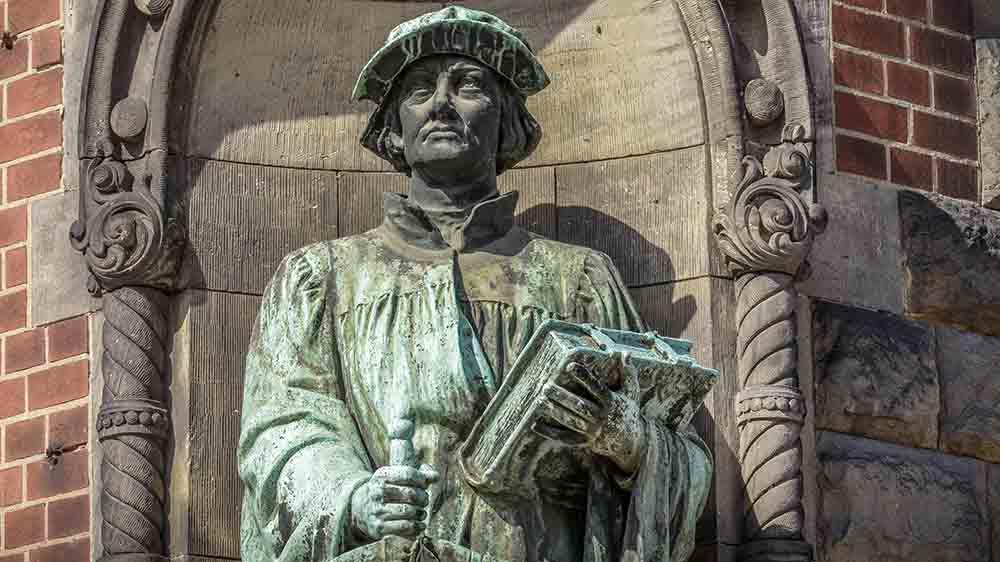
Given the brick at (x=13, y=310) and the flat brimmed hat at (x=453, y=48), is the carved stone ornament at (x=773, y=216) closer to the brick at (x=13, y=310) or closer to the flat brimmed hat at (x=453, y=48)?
the flat brimmed hat at (x=453, y=48)

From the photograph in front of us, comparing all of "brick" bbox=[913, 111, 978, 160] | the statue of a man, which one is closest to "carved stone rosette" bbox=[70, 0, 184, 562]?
the statue of a man

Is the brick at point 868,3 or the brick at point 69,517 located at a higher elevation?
the brick at point 868,3

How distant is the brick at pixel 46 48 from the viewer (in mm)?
9164

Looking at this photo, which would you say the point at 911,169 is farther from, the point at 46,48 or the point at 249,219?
the point at 46,48

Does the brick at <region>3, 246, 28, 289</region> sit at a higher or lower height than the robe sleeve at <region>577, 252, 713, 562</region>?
higher

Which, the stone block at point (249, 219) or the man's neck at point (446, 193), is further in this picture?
the stone block at point (249, 219)

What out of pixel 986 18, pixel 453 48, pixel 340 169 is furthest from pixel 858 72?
pixel 340 169

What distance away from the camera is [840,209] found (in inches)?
356

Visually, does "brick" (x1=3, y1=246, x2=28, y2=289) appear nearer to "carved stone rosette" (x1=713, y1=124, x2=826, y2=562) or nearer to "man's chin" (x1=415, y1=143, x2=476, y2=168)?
"man's chin" (x1=415, y1=143, x2=476, y2=168)

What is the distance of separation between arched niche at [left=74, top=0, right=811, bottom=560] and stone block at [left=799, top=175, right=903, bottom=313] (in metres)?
0.28

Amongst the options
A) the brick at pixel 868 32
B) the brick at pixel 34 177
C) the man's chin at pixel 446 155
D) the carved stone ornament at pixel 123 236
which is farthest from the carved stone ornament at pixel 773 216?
the brick at pixel 34 177

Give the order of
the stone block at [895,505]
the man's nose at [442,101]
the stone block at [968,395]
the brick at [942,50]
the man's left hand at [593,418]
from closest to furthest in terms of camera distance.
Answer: the man's left hand at [593,418], the man's nose at [442,101], the stone block at [895,505], the stone block at [968,395], the brick at [942,50]

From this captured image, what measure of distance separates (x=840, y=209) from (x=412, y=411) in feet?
5.65

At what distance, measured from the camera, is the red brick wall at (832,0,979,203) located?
30.1 ft
